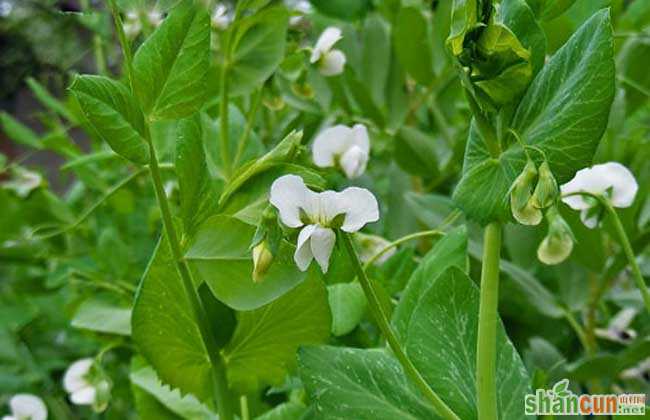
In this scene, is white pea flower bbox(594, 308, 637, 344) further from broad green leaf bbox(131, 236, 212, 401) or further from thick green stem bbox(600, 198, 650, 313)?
broad green leaf bbox(131, 236, 212, 401)

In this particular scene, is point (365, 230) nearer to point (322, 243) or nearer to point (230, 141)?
point (230, 141)

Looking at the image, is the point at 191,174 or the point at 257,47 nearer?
the point at 191,174

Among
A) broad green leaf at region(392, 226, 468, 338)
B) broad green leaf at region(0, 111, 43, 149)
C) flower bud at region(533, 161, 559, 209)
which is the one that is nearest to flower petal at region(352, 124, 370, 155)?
broad green leaf at region(392, 226, 468, 338)

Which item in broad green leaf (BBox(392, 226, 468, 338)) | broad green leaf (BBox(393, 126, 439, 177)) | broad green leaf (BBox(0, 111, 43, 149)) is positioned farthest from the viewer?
broad green leaf (BBox(0, 111, 43, 149))

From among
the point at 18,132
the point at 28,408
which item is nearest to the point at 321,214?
the point at 28,408

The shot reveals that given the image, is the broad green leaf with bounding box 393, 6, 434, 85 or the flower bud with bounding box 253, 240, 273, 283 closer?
the flower bud with bounding box 253, 240, 273, 283

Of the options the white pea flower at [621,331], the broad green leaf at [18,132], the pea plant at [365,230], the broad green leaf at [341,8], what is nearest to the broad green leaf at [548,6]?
the pea plant at [365,230]

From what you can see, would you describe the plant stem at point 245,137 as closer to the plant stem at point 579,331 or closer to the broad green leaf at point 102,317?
the broad green leaf at point 102,317
